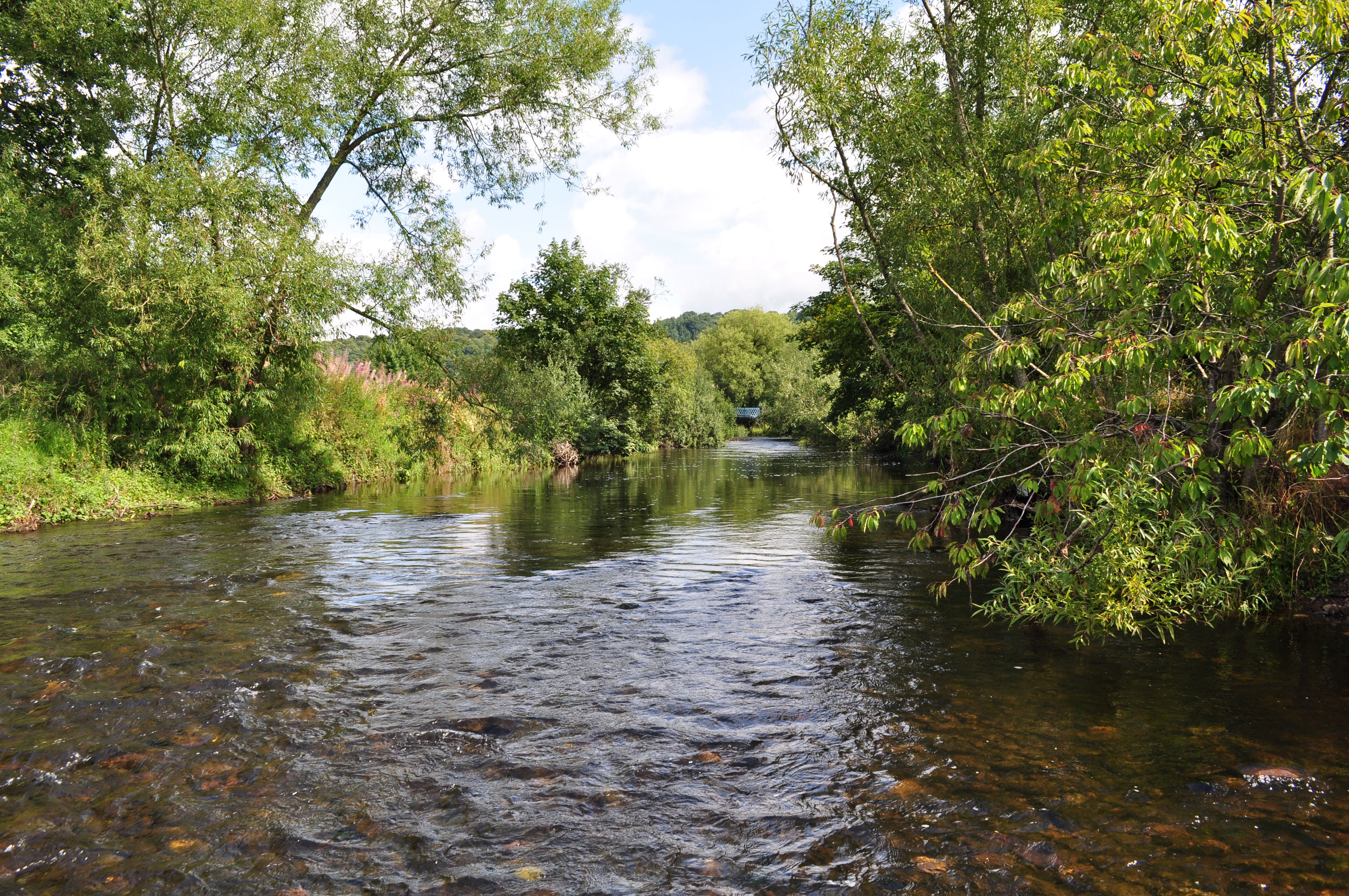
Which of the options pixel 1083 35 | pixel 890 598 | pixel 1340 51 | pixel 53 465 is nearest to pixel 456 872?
pixel 890 598

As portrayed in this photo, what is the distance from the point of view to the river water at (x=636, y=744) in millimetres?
3979

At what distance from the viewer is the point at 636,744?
18.0 feet

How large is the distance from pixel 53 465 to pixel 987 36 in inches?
747

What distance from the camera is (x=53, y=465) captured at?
15266 mm

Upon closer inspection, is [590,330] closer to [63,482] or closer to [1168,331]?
[63,482]

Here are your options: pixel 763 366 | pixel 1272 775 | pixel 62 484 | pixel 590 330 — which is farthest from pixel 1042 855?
pixel 763 366

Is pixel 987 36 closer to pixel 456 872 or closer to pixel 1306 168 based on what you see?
pixel 1306 168

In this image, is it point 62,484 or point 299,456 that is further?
point 299,456

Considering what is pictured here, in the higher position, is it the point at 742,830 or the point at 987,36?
the point at 987,36

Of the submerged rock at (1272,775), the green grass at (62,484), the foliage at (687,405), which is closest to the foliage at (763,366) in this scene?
the foliage at (687,405)

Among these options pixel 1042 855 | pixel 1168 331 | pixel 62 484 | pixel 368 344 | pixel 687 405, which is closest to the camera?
pixel 1042 855

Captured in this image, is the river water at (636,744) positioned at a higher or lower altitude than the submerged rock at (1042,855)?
higher

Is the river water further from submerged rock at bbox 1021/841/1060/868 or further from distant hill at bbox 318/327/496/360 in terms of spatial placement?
distant hill at bbox 318/327/496/360

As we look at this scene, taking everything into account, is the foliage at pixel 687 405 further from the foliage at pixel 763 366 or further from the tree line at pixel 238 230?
the tree line at pixel 238 230
